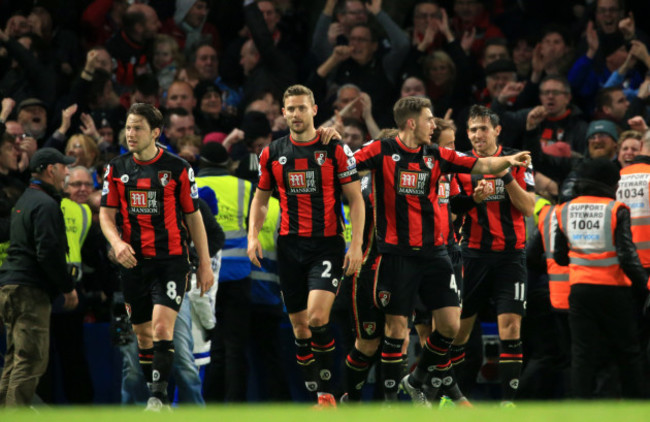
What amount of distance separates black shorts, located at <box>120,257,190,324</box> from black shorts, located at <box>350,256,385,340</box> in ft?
4.82

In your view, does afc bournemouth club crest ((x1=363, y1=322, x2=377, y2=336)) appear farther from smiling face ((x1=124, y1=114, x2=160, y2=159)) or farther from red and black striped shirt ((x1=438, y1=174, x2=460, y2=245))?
smiling face ((x1=124, y1=114, x2=160, y2=159))

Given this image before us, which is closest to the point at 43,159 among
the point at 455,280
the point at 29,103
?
the point at 29,103

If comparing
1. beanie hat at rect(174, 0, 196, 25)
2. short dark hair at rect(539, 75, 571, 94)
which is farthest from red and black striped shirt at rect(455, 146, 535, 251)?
beanie hat at rect(174, 0, 196, 25)

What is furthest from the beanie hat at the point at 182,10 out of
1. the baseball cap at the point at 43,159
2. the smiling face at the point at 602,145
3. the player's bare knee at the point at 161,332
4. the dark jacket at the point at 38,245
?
the player's bare knee at the point at 161,332

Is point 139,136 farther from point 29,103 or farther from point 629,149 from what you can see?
point 629,149

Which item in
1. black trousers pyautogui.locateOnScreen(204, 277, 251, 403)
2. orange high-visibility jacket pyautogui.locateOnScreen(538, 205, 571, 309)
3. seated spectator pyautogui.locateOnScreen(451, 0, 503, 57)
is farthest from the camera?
seated spectator pyautogui.locateOnScreen(451, 0, 503, 57)

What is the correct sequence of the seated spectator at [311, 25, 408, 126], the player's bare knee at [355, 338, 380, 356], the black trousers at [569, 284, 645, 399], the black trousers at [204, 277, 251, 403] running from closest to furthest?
the black trousers at [569, 284, 645, 399] < the player's bare knee at [355, 338, 380, 356] < the black trousers at [204, 277, 251, 403] < the seated spectator at [311, 25, 408, 126]

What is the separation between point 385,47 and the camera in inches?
583

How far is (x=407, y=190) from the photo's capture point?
906 cm

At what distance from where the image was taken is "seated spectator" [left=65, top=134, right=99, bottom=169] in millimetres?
12328

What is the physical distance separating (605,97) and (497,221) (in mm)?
3663

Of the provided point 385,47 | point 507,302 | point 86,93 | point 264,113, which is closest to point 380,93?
point 385,47

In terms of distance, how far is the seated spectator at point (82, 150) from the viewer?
40.4ft

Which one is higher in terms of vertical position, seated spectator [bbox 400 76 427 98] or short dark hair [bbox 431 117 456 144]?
seated spectator [bbox 400 76 427 98]
